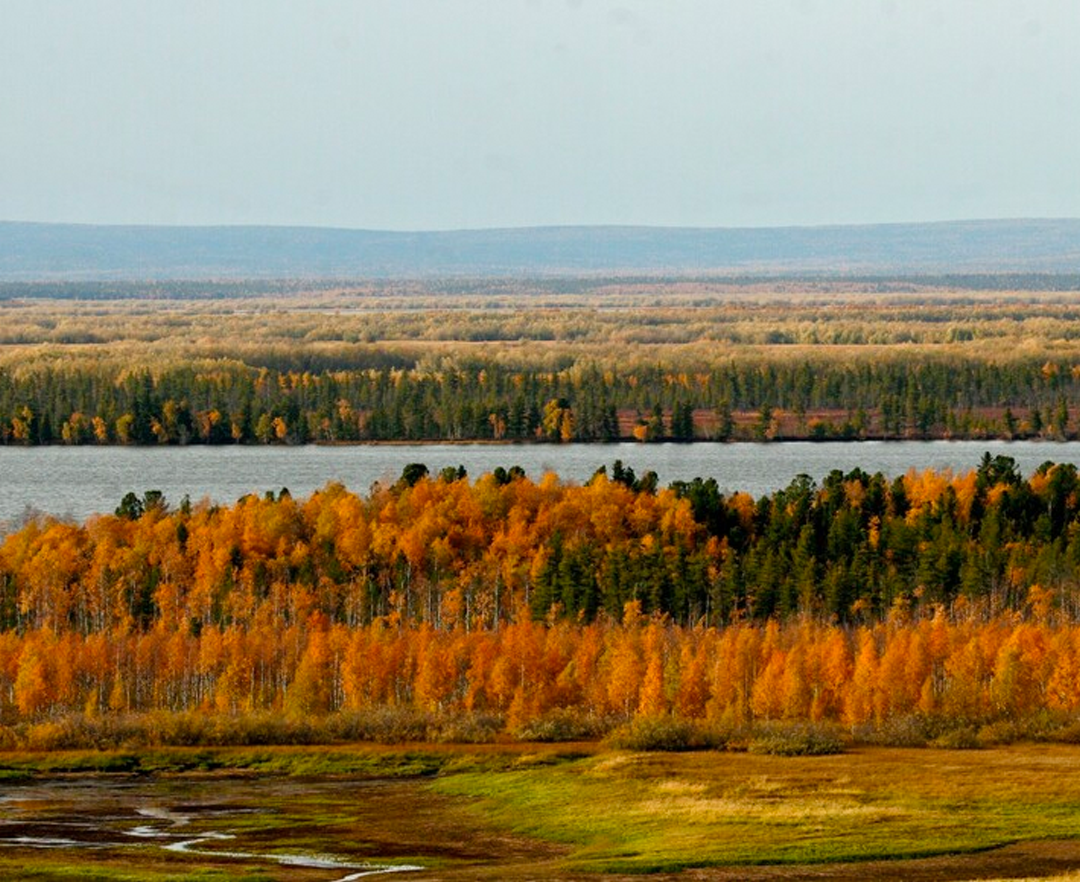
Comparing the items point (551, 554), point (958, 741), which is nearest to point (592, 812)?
point (958, 741)

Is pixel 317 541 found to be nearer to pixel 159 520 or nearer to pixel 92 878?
pixel 159 520

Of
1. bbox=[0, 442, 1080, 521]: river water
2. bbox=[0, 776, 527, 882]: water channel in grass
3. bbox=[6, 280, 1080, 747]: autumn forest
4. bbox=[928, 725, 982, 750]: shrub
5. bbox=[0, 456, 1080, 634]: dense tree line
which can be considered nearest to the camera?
bbox=[0, 776, 527, 882]: water channel in grass

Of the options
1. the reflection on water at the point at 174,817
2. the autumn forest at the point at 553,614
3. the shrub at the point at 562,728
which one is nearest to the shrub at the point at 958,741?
the autumn forest at the point at 553,614

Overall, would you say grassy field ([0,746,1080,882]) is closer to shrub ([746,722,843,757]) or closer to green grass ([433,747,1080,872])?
green grass ([433,747,1080,872])

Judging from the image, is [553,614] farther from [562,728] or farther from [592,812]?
[592,812]

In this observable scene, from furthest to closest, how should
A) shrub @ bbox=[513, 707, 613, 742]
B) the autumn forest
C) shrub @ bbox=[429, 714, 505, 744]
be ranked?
the autumn forest, shrub @ bbox=[429, 714, 505, 744], shrub @ bbox=[513, 707, 613, 742]

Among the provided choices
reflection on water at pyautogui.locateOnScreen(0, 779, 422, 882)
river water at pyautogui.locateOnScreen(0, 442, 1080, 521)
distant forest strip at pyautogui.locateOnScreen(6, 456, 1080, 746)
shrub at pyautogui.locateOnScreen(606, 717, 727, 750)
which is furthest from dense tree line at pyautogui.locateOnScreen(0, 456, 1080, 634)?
reflection on water at pyautogui.locateOnScreen(0, 779, 422, 882)

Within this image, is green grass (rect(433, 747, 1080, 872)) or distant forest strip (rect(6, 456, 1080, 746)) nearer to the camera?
green grass (rect(433, 747, 1080, 872))
